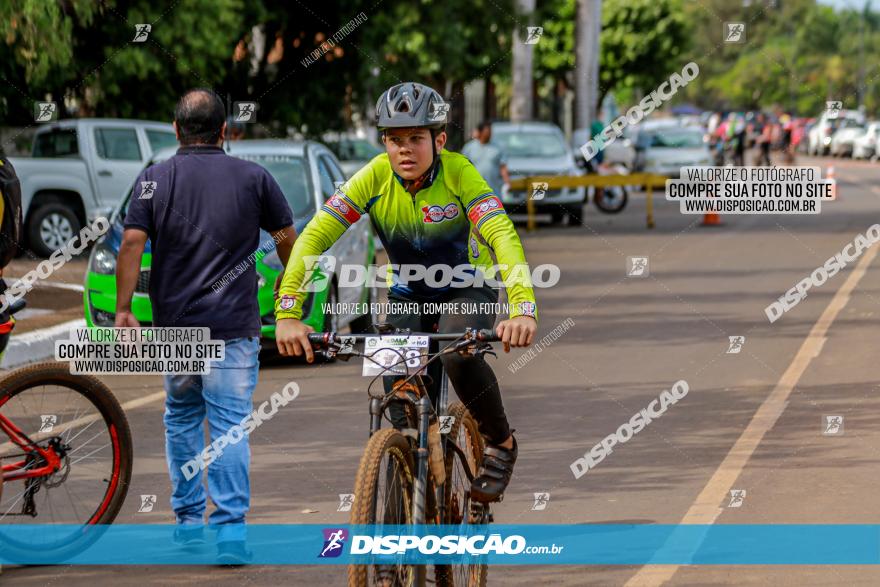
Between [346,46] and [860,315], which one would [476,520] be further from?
[346,46]

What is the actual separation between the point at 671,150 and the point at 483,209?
38132 millimetres

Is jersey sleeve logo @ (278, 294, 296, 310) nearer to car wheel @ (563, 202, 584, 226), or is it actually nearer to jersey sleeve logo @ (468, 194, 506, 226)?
jersey sleeve logo @ (468, 194, 506, 226)

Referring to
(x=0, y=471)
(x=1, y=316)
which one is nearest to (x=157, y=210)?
(x=1, y=316)

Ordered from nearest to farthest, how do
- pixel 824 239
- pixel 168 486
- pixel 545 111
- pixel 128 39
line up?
1. pixel 168 486
2. pixel 128 39
3. pixel 824 239
4. pixel 545 111

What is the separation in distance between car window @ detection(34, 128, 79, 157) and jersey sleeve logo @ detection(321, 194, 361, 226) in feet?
57.7

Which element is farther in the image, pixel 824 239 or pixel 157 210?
pixel 824 239

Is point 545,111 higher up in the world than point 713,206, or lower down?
higher up

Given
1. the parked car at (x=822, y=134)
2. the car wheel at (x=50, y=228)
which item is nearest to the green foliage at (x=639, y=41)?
the parked car at (x=822, y=134)

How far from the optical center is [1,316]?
258 inches

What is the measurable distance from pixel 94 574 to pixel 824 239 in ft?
64.3

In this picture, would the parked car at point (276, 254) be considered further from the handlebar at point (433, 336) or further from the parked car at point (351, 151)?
the parked car at point (351, 151)

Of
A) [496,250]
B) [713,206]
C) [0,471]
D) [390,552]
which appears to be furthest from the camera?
[713,206]

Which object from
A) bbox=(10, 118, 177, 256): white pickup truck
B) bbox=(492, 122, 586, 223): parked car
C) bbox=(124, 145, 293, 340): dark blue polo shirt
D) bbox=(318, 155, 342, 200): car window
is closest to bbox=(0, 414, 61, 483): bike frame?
bbox=(124, 145, 293, 340): dark blue polo shirt

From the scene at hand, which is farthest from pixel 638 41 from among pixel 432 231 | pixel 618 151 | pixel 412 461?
pixel 412 461
